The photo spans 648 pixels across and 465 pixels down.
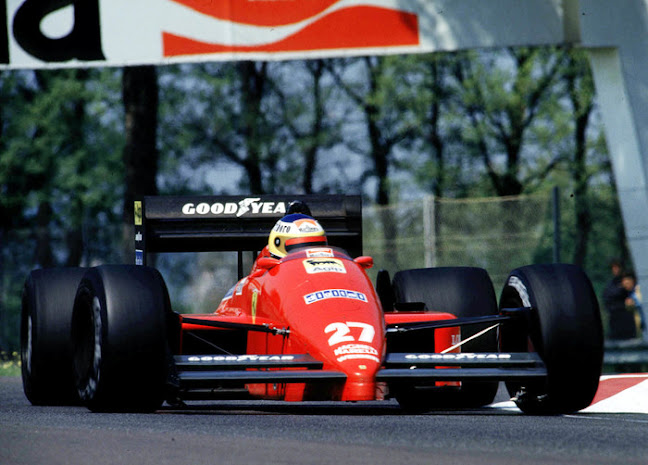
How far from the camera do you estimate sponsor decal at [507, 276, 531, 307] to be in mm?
7754

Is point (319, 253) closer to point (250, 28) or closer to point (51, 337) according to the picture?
point (51, 337)

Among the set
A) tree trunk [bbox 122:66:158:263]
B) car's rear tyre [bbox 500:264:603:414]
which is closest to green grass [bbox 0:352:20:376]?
tree trunk [bbox 122:66:158:263]

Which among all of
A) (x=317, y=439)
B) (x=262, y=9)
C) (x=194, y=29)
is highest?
(x=262, y=9)

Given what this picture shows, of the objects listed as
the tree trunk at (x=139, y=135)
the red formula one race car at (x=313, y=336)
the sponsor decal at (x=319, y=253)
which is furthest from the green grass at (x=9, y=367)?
the sponsor decal at (x=319, y=253)

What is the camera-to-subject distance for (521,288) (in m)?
7.88

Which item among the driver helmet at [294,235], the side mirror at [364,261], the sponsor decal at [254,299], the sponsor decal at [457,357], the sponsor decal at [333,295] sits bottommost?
the sponsor decal at [457,357]

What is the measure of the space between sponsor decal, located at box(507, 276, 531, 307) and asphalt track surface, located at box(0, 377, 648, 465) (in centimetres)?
67

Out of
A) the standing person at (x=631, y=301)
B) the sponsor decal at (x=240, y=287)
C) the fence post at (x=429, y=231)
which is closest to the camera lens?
the sponsor decal at (x=240, y=287)

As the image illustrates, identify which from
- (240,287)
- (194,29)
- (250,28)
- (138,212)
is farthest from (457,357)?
(194,29)

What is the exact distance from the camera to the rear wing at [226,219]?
33.1 ft

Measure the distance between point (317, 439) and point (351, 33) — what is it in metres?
9.36

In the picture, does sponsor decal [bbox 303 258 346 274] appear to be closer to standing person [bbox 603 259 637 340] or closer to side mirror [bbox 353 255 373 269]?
side mirror [bbox 353 255 373 269]

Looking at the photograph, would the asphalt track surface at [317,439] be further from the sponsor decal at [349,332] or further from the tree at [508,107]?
the tree at [508,107]

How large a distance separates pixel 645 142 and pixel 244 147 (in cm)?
1894
